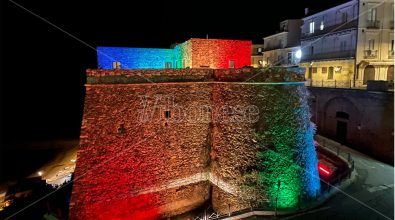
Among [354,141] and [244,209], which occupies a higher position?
[354,141]

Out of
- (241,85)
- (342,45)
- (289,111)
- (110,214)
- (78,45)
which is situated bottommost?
(110,214)

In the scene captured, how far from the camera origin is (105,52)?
1491 cm

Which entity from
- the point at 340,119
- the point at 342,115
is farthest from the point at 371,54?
the point at 340,119

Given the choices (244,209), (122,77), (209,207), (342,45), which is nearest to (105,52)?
(122,77)

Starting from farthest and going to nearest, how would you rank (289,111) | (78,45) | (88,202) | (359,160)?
(78,45)
(359,160)
(289,111)
(88,202)

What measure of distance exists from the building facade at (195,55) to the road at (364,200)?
8687 millimetres

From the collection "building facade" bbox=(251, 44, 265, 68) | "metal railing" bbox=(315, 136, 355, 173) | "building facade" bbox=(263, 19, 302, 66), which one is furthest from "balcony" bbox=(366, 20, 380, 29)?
"building facade" bbox=(251, 44, 265, 68)

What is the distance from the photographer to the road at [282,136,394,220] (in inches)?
422

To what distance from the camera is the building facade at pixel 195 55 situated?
48.5 ft

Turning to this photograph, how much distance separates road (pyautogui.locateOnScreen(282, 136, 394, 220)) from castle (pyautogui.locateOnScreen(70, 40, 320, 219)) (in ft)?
3.46

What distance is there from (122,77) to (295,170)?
8232 millimetres

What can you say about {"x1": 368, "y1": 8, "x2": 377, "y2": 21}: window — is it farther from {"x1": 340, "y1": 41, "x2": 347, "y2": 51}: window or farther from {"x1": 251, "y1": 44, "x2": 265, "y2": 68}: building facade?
{"x1": 251, "y1": 44, "x2": 265, "y2": 68}: building facade

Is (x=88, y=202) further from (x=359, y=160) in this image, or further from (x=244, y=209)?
(x=359, y=160)

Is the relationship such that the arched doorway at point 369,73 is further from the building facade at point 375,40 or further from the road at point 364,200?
the road at point 364,200
